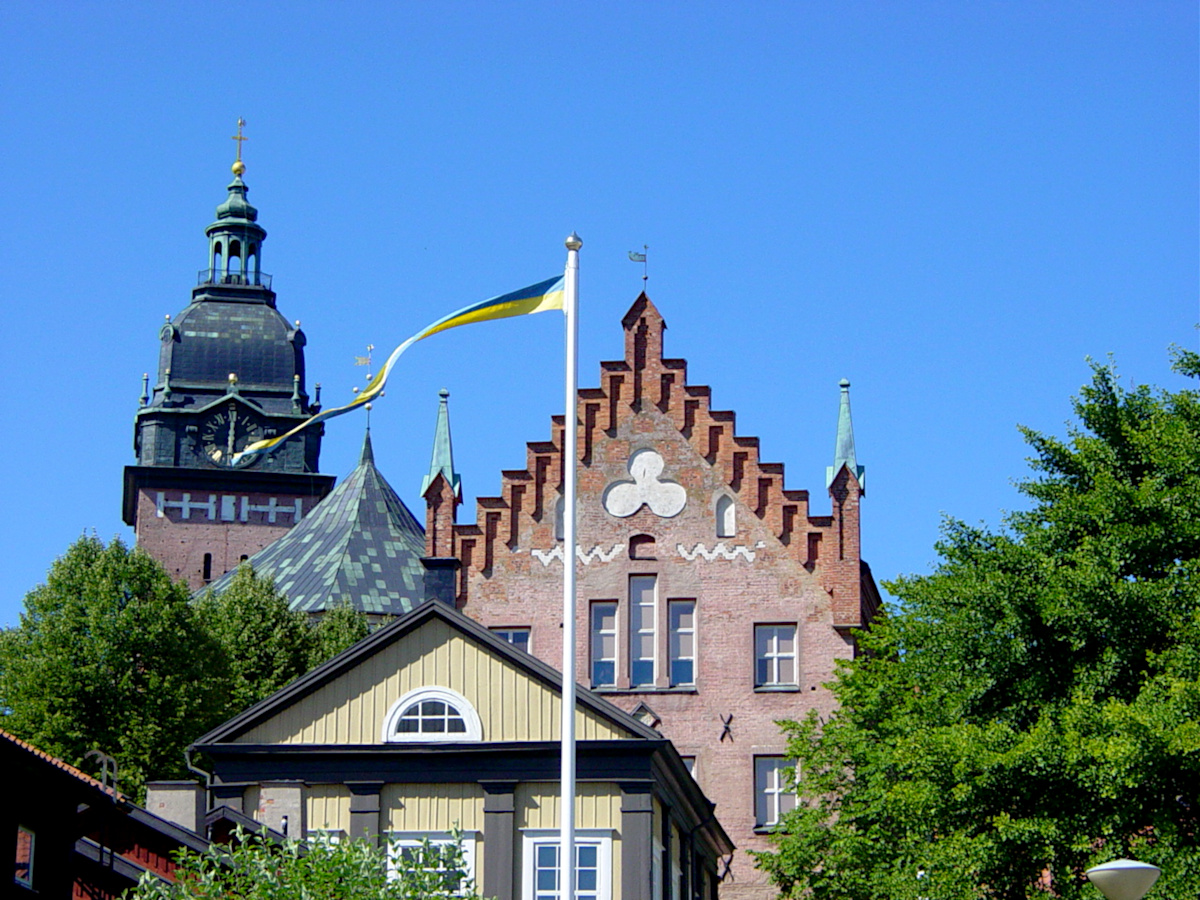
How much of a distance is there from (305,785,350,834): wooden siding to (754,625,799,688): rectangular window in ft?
65.9

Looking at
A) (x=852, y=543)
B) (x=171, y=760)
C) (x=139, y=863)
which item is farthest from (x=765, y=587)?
(x=139, y=863)

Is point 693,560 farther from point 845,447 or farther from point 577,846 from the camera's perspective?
point 577,846

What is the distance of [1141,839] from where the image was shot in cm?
3966

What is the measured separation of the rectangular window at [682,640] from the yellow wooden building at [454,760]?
17.2 metres

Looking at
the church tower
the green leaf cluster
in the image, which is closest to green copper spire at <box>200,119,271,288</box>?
the church tower

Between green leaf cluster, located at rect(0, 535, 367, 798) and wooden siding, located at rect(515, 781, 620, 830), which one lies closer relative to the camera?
wooden siding, located at rect(515, 781, 620, 830)

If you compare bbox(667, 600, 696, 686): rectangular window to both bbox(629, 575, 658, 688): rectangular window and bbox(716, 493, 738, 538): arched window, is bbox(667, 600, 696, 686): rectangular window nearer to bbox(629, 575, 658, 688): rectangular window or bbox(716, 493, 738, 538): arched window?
bbox(629, 575, 658, 688): rectangular window

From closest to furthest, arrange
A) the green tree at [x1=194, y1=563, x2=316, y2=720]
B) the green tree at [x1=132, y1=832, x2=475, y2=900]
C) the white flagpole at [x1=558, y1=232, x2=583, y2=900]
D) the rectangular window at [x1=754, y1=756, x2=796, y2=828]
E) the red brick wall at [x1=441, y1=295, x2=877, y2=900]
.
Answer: the white flagpole at [x1=558, y1=232, x2=583, y2=900], the green tree at [x1=132, y1=832, x2=475, y2=900], the rectangular window at [x1=754, y1=756, x2=796, y2=828], the red brick wall at [x1=441, y1=295, x2=877, y2=900], the green tree at [x1=194, y1=563, x2=316, y2=720]

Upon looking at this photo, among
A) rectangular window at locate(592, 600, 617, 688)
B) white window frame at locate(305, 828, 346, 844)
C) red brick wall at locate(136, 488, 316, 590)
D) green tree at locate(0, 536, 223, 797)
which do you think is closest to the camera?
white window frame at locate(305, 828, 346, 844)

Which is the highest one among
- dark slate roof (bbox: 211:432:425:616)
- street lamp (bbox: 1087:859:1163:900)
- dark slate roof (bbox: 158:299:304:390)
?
dark slate roof (bbox: 158:299:304:390)

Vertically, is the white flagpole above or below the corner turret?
below

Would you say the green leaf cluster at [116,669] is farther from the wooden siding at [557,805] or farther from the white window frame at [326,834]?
the wooden siding at [557,805]

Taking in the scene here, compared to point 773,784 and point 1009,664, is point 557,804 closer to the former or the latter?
point 1009,664

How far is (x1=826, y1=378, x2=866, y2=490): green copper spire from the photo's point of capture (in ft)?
202
